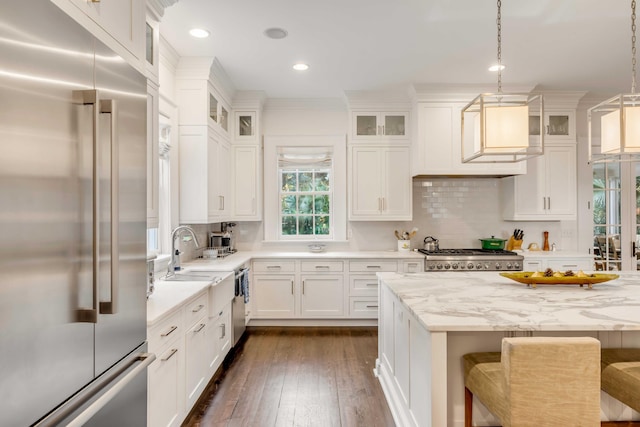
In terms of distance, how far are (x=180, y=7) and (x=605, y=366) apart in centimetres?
338

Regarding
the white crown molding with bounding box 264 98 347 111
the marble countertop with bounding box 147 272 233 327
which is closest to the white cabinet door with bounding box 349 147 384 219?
the white crown molding with bounding box 264 98 347 111

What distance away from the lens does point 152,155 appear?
2.29m

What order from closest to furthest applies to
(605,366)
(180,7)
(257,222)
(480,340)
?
(605,366)
(480,340)
(180,7)
(257,222)

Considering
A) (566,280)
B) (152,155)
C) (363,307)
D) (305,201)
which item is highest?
(152,155)

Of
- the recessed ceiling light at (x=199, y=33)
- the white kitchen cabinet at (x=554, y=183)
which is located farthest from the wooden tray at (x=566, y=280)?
the recessed ceiling light at (x=199, y=33)

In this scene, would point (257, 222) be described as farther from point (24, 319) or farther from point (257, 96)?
point (24, 319)

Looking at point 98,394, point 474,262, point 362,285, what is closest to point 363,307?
point 362,285

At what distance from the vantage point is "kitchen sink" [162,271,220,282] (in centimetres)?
316

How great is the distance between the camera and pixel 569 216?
15.5ft

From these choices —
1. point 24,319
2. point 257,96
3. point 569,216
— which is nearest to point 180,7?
point 257,96

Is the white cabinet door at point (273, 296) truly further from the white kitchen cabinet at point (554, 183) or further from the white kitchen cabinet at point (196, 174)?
the white kitchen cabinet at point (554, 183)

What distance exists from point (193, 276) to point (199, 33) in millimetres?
2007

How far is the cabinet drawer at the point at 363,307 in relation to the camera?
4594 millimetres

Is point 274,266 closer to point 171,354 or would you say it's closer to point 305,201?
point 305,201
